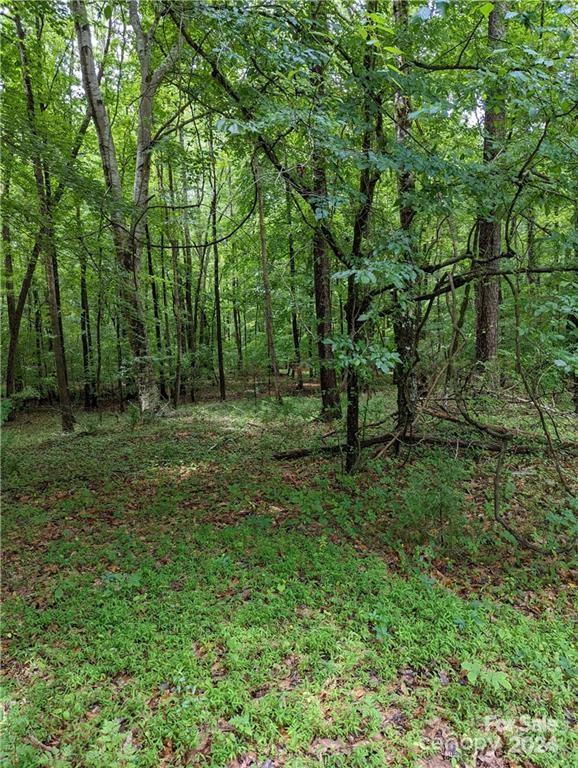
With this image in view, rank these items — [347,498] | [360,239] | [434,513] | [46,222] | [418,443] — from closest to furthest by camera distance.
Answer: [434,513] < [360,239] < [347,498] < [46,222] < [418,443]

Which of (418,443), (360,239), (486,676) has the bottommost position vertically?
(486,676)

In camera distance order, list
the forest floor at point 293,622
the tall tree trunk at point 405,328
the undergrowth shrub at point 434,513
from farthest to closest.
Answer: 1. the tall tree trunk at point 405,328
2. the undergrowth shrub at point 434,513
3. the forest floor at point 293,622

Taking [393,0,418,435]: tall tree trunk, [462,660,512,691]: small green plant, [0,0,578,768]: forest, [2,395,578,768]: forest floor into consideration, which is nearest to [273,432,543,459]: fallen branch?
[0,0,578,768]: forest

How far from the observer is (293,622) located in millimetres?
3154

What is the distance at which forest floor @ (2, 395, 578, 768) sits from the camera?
2.29 meters

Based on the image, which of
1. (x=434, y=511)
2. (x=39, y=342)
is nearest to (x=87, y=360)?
(x=39, y=342)

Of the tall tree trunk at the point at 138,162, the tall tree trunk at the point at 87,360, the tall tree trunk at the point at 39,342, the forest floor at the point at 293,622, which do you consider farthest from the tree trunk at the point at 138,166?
the tall tree trunk at the point at 39,342

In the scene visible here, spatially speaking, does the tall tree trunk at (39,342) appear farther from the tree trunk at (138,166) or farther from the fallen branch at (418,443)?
the fallen branch at (418,443)

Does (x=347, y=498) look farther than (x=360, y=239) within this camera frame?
Yes

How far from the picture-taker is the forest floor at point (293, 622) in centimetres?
229

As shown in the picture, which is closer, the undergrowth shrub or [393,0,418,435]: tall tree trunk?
the undergrowth shrub

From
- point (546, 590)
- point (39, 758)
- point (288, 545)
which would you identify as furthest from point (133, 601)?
point (546, 590)

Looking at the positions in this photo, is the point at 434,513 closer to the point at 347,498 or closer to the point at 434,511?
the point at 434,511

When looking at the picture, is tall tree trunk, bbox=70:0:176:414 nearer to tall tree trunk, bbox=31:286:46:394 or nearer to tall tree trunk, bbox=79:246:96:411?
tall tree trunk, bbox=79:246:96:411
